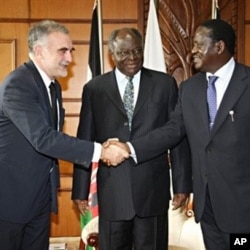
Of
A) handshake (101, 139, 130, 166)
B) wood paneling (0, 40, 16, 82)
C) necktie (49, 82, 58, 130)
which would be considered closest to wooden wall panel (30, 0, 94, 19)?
wood paneling (0, 40, 16, 82)

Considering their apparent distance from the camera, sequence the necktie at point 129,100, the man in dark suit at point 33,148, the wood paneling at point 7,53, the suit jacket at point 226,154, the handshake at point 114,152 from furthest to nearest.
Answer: the wood paneling at point 7,53
the necktie at point 129,100
the handshake at point 114,152
the man in dark suit at point 33,148
the suit jacket at point 226,154

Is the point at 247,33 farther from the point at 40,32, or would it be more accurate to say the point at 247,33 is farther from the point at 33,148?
the point at 33,148

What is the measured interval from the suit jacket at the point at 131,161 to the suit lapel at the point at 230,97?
16.2 inches

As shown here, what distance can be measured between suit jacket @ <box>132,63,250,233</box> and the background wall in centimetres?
240

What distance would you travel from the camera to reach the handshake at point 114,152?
2.18m

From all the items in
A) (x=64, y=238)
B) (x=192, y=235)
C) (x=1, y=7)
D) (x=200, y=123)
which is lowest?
(x=64, y=238)

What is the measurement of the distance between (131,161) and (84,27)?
8.19 feet

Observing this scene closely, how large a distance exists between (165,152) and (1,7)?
282cm

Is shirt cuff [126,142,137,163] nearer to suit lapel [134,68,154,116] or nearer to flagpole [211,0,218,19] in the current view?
suit lapel [134,68,154,116]

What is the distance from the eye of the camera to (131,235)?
2.32 metres

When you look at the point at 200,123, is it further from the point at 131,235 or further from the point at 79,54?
the point at 79,54

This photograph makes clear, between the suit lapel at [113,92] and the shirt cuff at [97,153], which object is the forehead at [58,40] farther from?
the shirt cuff at [97,153]

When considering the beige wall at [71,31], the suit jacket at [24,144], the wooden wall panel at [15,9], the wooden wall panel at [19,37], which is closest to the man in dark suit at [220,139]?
the suit jacket at [24,144]

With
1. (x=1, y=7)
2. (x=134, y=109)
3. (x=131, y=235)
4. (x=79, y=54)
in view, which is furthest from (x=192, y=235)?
(x=1, y=7)
